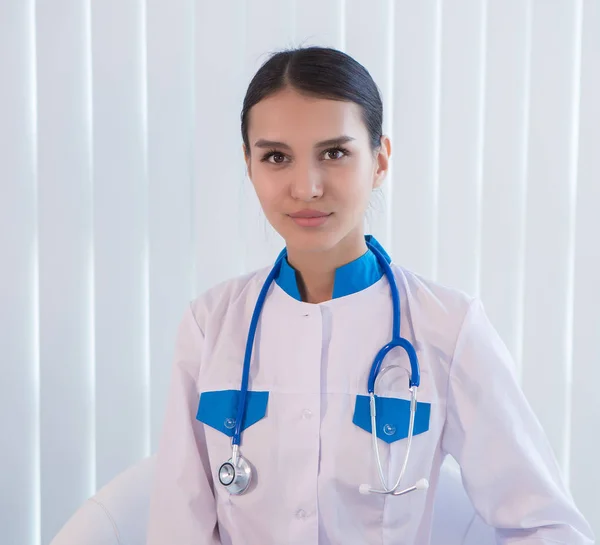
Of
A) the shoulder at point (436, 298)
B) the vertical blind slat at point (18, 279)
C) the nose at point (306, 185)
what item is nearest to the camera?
the nose at point (306, 185)

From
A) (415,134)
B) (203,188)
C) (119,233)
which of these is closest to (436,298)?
(415,134)

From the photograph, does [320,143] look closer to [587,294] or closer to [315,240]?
[315,240]

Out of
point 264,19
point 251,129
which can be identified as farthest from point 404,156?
point 251,129

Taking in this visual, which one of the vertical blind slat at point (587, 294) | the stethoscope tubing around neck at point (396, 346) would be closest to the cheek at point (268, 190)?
the stethoscope tubing around neck at point (396, 346)

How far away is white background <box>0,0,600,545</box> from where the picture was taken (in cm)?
186

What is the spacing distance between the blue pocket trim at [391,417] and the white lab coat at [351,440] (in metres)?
0.01

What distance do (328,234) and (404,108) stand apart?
0.76 meters

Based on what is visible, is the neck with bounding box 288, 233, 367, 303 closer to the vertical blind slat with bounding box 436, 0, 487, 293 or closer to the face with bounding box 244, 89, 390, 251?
the face with bounding box 244, 89, 390, 251

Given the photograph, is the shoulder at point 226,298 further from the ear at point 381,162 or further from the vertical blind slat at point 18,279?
the vertical blind slat at point 18,279

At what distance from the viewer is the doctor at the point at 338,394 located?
124 cm

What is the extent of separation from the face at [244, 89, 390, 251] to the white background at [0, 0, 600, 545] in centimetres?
62

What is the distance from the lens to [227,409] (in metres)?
1.32

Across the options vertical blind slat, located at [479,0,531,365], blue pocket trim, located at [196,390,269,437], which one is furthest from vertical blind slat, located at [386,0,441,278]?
blue pocket trim, located at [196,390,269,437]

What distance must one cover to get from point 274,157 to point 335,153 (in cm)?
11
